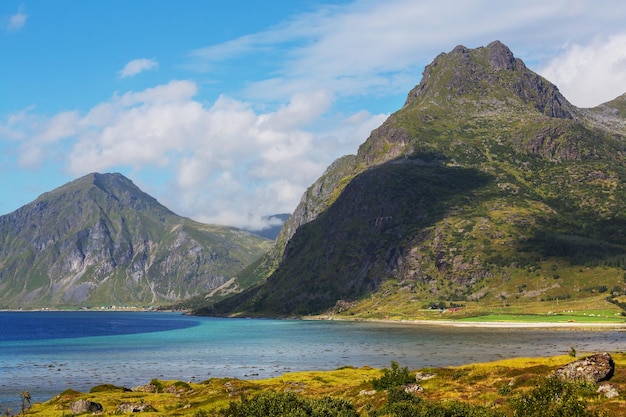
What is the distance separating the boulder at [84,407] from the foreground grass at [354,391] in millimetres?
1360

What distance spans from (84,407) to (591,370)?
64568 millimetres

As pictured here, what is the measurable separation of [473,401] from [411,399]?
9.28 meters

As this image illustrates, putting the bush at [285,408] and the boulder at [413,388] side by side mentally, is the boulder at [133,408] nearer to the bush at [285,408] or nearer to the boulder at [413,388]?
the boulder at [413,388]

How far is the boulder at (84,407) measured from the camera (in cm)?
8231

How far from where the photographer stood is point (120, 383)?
420 ft

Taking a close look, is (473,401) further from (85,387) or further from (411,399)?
(85,387)

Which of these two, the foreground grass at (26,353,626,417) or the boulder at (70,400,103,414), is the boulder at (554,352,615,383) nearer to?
the foreground grass at (26,353,626,417)

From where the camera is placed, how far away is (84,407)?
3263 inches

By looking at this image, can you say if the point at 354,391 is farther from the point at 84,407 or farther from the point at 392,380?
the point at 84,407

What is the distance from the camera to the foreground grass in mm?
64562

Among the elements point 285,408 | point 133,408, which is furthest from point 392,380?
point 285,408

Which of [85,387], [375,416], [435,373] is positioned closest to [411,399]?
[375,416]

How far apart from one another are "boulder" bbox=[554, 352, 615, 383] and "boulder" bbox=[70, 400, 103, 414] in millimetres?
59442

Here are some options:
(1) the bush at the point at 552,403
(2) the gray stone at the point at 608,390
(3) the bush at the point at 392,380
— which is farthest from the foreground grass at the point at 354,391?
(1) the bush at the point at 552,403
